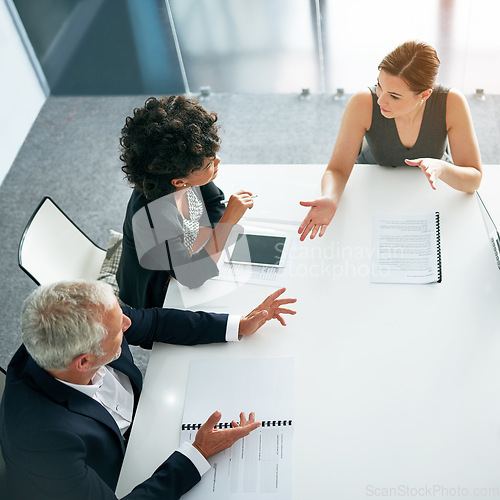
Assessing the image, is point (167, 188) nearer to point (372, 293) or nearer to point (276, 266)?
point (276, 266)

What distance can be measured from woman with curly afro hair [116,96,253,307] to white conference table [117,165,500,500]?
99mm

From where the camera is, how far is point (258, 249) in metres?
1.89

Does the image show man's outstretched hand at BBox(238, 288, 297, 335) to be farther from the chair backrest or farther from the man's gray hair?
the chair backrest

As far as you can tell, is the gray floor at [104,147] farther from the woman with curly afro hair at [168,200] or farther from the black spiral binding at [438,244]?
the black spiral binding at [438,244]

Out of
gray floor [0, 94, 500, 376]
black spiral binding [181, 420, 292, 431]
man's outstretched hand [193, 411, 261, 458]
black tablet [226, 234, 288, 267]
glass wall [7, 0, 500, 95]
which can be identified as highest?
black tablet [226, 234, 288, 267]

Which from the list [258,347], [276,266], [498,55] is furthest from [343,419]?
[498,55]

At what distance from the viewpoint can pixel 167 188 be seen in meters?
1.83

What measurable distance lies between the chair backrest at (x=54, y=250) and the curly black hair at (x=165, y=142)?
1.28 feet

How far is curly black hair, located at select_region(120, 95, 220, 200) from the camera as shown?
68.7 inches

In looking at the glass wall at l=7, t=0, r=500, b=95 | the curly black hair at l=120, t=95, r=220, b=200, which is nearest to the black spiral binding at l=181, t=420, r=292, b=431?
the curly black hair at l=120, t=95, r=220, b=200

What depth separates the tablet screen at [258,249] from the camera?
1.86m

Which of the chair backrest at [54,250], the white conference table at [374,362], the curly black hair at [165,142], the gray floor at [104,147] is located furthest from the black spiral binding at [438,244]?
the gray floor at [104,147]

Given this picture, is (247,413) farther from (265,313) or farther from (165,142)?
(165,142)

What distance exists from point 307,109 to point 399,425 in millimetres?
2530
